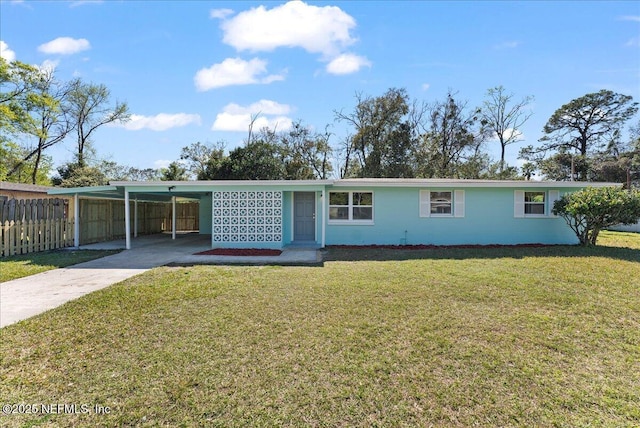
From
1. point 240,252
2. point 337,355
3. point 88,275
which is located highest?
point 240,252

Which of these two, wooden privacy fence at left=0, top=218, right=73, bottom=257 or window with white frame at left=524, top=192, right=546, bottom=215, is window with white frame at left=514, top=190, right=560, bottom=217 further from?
wooden privacy fence at left=0, top=218, right=73, bottom=257

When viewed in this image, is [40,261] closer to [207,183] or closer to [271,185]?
[207,183]

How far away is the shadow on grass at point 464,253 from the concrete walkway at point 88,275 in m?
1.20

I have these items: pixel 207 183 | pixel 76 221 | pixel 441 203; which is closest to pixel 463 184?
pixel 441 203

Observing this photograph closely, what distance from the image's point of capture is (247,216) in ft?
41.0

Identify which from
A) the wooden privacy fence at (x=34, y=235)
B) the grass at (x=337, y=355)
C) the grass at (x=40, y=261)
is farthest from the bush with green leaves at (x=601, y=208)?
the wooden privacy fence at (x=34, y=235)

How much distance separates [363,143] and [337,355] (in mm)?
26850

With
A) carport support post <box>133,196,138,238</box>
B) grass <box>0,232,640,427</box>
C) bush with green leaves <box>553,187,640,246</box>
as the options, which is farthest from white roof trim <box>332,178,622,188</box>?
carport support post <box>133,196,138,238</box>

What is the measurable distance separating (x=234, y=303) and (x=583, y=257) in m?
9.92

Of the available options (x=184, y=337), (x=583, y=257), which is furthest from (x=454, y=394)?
(x=583, y=257)

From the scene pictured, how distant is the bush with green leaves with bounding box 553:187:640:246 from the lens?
10.8 meters

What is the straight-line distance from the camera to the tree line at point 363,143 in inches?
1099

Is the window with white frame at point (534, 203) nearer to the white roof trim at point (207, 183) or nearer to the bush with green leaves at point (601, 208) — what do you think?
the bush with green leaves at point (601, 208)

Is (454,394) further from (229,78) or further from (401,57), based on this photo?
(229,78)
